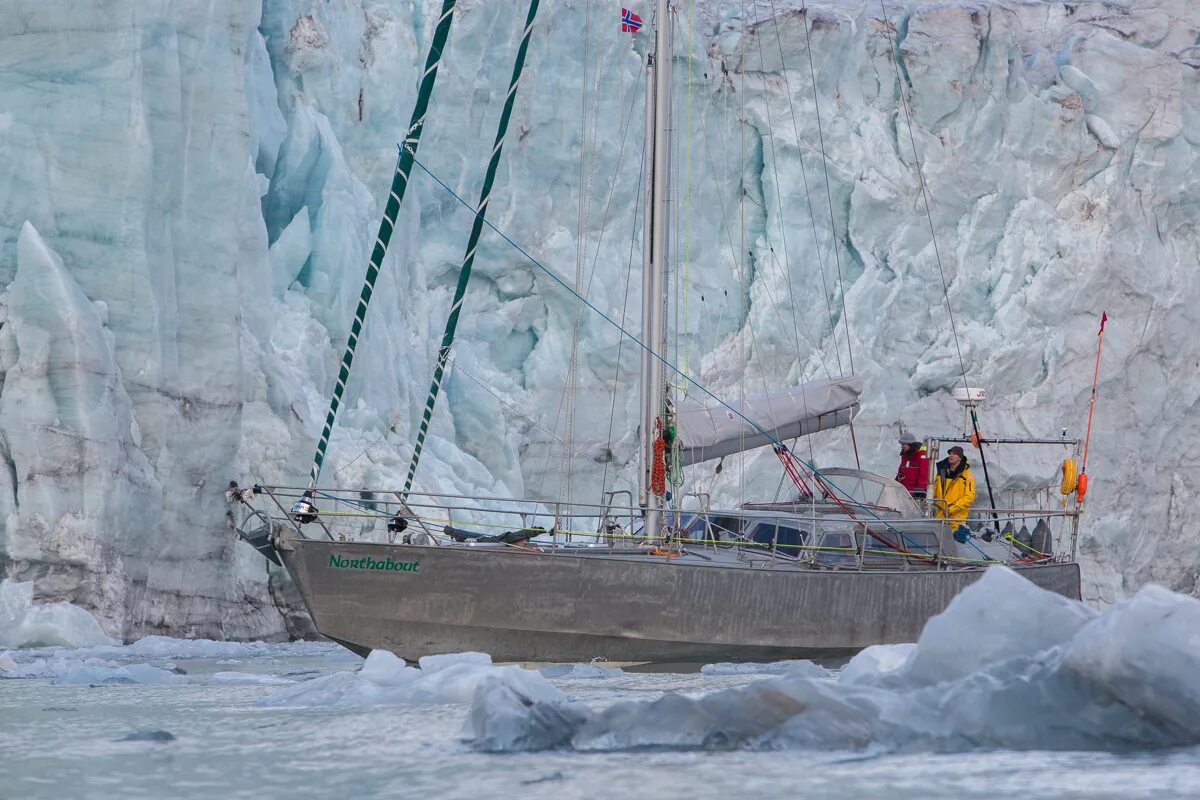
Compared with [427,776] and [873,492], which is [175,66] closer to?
[873,492]

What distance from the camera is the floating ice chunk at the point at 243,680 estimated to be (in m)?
11.6

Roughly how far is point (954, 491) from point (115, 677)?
9023mm

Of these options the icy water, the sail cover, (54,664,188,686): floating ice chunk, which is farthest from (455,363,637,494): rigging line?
the icy water

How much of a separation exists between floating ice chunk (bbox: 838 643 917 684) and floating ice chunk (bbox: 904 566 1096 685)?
641 millimetres

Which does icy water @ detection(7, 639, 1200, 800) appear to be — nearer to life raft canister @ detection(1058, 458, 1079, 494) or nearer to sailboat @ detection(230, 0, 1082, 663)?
sailboat @ detection(230, 0, 1082, 663)

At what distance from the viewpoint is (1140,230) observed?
28.8 m

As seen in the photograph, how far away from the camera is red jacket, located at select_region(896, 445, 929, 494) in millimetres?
17484

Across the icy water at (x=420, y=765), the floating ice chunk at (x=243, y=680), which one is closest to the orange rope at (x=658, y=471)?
the floating ice chunk at (x=243, y=680)

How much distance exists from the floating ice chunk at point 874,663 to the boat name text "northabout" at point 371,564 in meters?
5.53

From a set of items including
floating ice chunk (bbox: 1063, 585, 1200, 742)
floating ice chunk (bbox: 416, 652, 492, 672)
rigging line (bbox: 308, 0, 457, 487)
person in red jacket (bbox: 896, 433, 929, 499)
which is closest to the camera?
floating ice chunk (bbox: 1063, 585, 1200, 742)

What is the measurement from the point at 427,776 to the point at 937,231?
2390cm

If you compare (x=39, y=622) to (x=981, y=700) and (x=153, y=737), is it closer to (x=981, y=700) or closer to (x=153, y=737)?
(x=153, y=737)

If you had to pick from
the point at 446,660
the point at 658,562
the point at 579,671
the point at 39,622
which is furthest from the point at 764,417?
the point at 39,622

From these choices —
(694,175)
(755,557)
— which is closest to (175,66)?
(755,557)
